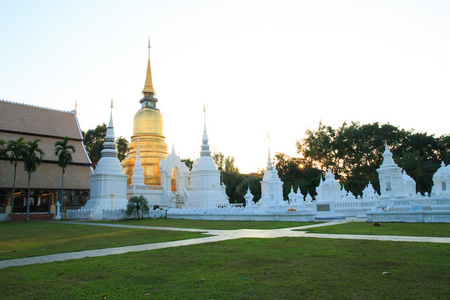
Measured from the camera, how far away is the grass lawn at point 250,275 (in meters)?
5.30

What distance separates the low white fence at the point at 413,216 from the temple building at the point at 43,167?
1245 inches

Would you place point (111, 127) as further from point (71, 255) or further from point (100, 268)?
point (100, 268)

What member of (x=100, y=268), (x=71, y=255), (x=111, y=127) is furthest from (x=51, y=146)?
(x=100, y=268)

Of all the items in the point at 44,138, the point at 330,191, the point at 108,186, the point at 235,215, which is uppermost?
the point at 44,138

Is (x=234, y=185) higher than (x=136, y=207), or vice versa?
(x=234, y=185)

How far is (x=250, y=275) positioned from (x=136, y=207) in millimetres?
23968

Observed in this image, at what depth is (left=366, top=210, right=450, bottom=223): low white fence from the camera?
16.5 m

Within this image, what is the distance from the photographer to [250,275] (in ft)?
21.2

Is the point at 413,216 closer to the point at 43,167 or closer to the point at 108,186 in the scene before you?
the point at 108,186

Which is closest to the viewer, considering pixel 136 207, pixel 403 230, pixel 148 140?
pixel 403 230

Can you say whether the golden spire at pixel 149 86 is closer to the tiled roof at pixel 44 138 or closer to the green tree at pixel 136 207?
the tiled roof at pixel 44 138

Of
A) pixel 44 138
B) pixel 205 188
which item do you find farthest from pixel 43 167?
pixel 205 188

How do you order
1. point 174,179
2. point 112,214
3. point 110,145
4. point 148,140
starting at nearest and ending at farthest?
point 112,214
point 110,145
point 174,179
point 148,140

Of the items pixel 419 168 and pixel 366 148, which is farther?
pixel 366 148
